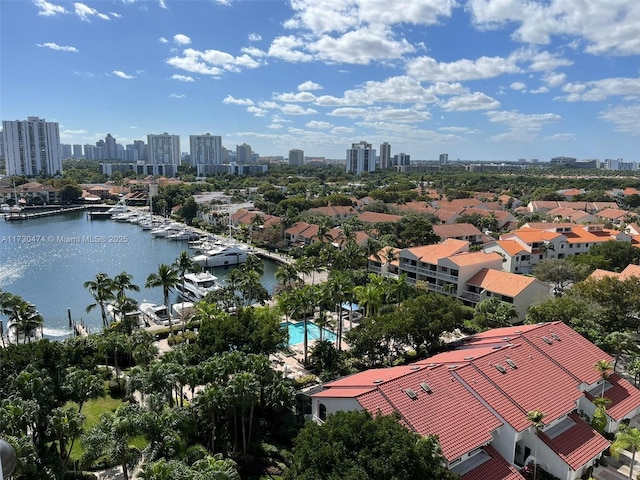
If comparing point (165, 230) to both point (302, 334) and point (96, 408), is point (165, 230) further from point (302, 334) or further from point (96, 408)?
point (96, 408)

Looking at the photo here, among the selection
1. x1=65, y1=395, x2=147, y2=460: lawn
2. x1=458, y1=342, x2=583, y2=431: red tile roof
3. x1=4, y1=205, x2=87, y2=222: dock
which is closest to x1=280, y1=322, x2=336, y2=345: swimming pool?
x1=65, y1=395, x2=147, y2=460: lawn

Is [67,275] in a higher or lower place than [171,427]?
lower

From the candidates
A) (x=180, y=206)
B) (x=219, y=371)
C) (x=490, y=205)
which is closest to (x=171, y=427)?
(x=219, y=371)

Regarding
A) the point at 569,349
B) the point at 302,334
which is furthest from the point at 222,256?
the point at 569,349

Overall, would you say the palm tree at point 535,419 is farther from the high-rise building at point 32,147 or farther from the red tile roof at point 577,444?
the high-rise building at point 32,147

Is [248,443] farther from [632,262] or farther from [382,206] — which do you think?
[382,206]

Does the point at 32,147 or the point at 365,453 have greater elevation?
the point at 32,147
